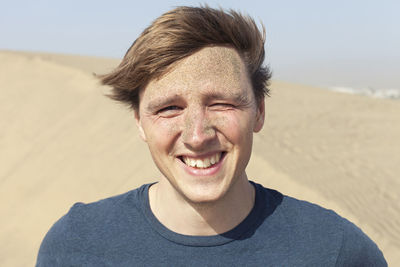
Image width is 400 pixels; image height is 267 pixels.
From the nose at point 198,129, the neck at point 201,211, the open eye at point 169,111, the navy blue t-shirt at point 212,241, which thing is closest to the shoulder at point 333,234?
the navy blue t-shirt at point 212,241

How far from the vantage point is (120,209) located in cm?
194

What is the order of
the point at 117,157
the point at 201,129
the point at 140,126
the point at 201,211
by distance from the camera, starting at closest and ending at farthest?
the point at 201,129 < the point at 201,211 < the point at 140,126 < the point at 117,157

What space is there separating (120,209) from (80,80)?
12.1m

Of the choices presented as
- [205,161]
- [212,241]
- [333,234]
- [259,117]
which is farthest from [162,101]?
[333,234]

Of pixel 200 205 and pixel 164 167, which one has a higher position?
pixel 164 167

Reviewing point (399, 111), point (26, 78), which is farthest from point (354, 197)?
point (26, 78)

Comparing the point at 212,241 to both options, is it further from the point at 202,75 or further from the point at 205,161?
the point at 202,75

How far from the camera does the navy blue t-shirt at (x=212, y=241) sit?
1.78m

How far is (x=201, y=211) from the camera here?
6.02 ft

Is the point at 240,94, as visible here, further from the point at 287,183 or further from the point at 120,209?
the point at 287,183

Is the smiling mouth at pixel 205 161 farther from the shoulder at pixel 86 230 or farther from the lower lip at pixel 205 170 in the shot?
the shoulder at pixel 86 230

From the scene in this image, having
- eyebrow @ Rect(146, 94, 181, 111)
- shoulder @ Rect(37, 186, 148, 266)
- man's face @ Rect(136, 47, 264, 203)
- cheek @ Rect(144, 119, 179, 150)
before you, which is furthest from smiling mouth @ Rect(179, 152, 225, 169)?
shoulder @ Rect(37, 186, 148, 266)

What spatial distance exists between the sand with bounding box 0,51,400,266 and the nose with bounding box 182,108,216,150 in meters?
5.36

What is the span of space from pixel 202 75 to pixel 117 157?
7.84 meters
